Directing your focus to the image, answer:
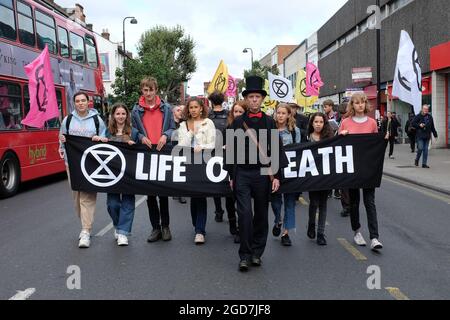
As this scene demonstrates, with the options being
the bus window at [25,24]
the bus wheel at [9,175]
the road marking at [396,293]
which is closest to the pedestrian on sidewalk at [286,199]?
the road marking at [396,293]

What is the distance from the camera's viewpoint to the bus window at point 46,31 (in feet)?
43.6

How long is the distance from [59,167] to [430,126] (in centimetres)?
1093

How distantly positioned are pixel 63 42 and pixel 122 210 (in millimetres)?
9830

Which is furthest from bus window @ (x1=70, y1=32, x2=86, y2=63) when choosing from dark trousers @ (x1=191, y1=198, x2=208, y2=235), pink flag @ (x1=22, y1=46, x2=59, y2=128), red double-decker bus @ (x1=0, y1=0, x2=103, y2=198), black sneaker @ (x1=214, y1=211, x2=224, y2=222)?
dark trousers @ (x1=191, y1=198, x2=208, y2=235)

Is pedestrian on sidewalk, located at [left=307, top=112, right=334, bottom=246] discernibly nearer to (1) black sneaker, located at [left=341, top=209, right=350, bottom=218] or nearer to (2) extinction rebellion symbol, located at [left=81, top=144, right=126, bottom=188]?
(1) black sneaker, located at [left=341, top=209, right=350, bottom=218]

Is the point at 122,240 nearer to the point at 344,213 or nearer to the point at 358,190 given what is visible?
the point at 358,190

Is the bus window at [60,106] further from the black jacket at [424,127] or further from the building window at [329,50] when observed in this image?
the building window at [329,50]

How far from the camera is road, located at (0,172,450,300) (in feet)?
15.5

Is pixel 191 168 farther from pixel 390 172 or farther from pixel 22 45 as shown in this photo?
pixel 390 172

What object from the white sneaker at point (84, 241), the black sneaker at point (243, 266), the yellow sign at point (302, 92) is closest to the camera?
the black sneaker at point (243, 266)

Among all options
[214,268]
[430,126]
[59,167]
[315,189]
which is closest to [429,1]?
[430,126]

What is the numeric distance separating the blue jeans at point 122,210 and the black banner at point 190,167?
124 mm

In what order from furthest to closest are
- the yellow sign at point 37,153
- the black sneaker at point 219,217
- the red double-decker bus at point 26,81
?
the yellow sign at point 37,153, the red double-decker bus at point 26,81, the black sneaker at point 219,217
